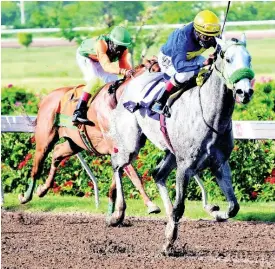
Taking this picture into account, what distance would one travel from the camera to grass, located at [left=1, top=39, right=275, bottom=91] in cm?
2642

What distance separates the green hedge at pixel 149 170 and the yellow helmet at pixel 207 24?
8.58 ft

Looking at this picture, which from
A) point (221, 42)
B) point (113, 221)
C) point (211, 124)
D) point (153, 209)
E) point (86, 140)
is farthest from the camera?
point (86, 140)

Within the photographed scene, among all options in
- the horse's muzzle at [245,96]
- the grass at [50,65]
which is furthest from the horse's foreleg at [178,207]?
the grass at [50,65]

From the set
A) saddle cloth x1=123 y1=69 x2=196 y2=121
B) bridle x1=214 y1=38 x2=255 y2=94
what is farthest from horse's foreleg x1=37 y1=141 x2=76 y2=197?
bridle x1=214 y1=38 x2=255 y2=94

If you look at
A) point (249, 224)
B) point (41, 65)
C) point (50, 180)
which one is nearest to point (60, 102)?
point (50, 180)

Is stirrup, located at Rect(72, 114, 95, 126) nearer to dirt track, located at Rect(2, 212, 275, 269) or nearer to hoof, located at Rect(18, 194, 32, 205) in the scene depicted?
dirt track, located at Rect(2, 212, 275, 269)

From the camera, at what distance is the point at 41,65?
31016 millimetres

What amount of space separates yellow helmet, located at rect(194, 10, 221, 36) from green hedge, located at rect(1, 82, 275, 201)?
8.58 ft

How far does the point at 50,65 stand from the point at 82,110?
65.8 ft

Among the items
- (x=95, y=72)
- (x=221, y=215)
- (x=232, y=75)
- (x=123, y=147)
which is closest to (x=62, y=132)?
(x=95, y=72)

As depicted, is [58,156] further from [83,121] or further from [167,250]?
[167,250]

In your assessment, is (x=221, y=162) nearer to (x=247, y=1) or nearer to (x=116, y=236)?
(x=116, y=236)

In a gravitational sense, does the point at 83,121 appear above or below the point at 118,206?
above

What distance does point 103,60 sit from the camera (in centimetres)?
1042
